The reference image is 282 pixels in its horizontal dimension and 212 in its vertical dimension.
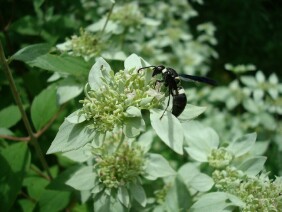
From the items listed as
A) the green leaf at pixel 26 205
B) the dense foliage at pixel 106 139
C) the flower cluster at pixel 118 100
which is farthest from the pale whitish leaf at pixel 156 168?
the green leaf at pixel 26 205

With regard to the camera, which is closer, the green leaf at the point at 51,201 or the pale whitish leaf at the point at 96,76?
the pale whitish leaf at the point at 96,76

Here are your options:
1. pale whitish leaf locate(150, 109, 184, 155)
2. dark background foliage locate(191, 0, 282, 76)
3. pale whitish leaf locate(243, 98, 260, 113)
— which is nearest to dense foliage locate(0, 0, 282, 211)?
pale whitish leaf locate(150, 109, 184, 155)

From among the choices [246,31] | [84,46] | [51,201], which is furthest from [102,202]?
[246,31]

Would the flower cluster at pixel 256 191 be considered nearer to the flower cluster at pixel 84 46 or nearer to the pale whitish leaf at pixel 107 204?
the pale whitish leaf at pixel 107 204

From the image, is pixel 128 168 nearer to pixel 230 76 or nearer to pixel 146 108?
pixel 146 108

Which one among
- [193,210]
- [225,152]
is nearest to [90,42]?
[225,152]

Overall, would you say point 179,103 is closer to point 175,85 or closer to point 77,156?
point 175,85
